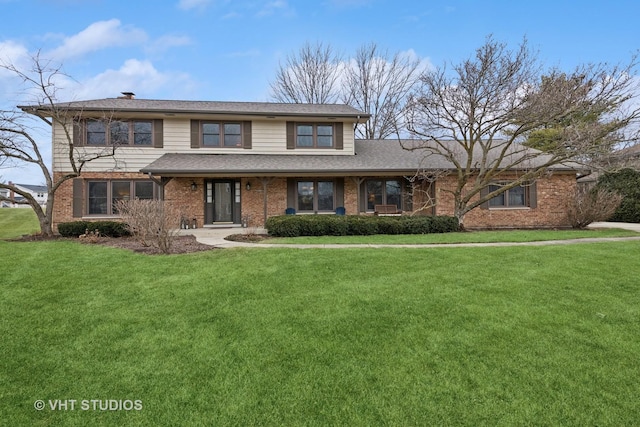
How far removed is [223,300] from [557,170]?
16059 mm

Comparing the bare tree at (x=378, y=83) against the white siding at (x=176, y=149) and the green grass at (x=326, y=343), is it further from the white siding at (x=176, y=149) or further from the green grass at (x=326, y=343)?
the green grass at (x=326, y=343)

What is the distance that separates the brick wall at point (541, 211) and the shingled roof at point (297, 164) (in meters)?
0.85

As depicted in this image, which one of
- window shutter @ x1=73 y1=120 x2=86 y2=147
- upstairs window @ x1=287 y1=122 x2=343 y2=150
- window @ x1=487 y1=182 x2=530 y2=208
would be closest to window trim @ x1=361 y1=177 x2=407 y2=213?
upstairs window @ x1=287 y1=122 x2=343 y2=150

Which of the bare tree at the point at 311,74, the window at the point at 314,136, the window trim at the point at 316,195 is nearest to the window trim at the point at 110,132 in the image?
the window at the point at 314,136

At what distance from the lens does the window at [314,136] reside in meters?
16.2

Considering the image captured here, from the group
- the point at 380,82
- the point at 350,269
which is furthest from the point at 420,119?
the point at 380,82

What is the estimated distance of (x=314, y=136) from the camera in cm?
1628

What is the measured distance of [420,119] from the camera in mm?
14289

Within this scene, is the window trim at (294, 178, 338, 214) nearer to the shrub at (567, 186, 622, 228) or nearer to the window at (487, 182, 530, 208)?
the window at (487, 182, 530, 208)

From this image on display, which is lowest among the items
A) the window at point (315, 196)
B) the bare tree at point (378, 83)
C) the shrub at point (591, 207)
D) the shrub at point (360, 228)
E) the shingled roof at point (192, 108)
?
the shrub at point (360, 228)

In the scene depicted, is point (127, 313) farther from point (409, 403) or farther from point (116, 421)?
point (409, 403)

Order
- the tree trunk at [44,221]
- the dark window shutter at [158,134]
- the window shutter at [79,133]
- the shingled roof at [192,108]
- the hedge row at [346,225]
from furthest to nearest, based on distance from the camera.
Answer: the dark window shutter at [158,134] < the window shutter at [79,133] < the shingled roof at [192,108] < the tree trunk at [44,221] < the hedge row at [346,225]

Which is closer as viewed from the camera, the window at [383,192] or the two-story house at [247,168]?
the two-story house at [247,168]

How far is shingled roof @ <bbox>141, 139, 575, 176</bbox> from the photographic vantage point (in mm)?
13375
